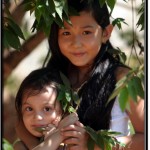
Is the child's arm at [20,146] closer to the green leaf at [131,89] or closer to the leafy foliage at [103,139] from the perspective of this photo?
the leafy foliage at [103,139]

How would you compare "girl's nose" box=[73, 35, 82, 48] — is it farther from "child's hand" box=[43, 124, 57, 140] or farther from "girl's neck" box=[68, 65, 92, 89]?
"child's hand" box=[43, 124, 57, 140]

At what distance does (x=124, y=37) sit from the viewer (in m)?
2.28

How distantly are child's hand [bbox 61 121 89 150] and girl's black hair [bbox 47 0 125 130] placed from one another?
0.48ft

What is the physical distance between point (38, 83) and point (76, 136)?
0.65ft

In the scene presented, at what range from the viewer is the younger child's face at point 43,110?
134 cm

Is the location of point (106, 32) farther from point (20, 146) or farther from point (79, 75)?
point (20, 146)

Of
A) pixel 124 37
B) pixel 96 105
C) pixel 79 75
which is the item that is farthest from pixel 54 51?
pixel 124 37

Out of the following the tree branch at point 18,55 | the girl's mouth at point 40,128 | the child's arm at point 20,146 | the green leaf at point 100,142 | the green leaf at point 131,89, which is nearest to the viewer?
the green leaf at point 131,89

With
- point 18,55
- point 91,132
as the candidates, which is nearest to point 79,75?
point 91,132

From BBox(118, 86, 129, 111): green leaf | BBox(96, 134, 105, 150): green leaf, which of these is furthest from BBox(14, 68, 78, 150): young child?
BBox(118, 86, 129, 111): green leaf

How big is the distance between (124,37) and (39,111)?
1003 millimetres

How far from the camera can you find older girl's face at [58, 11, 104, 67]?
1.41 m

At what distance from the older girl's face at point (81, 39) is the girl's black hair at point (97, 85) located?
2 cm

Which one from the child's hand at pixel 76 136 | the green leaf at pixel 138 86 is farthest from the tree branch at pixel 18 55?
the green leaf at pixel 138 86
